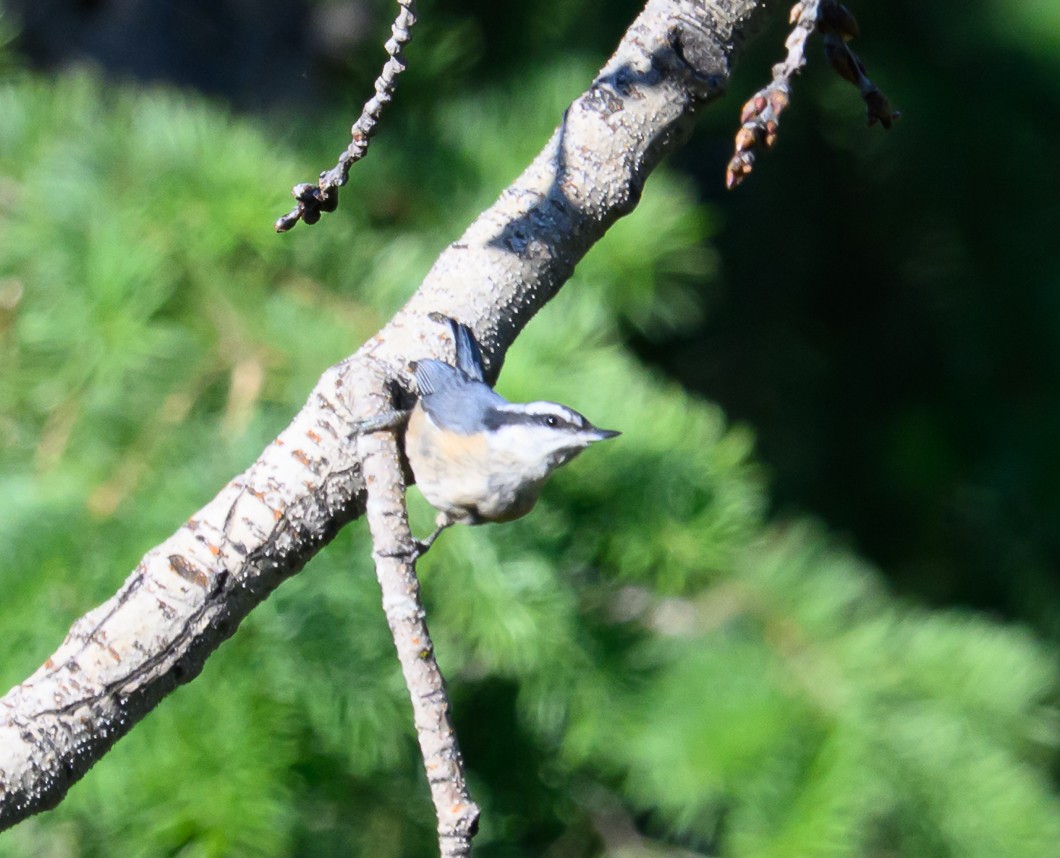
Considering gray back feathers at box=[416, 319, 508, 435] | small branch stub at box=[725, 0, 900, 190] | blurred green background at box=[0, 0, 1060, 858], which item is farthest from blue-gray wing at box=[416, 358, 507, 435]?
blurred green background at box=[0, 0, 1060, 858]

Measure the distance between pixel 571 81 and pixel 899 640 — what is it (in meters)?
0.69

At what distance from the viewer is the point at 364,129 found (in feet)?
1.74

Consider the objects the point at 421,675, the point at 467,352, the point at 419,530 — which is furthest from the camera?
the point at 419,530

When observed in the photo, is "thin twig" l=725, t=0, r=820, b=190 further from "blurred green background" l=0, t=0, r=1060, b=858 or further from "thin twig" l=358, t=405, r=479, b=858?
"blurred green background" l=0, t=0, r=1060, b=858

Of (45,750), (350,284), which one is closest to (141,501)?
(350,284)

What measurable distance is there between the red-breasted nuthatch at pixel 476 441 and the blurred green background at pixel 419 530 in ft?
0.83

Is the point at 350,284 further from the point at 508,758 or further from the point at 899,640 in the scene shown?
the point at 899,640

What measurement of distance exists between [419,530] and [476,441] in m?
0.29

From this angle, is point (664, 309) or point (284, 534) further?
point (664, 309)

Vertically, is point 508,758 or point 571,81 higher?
point 571,81

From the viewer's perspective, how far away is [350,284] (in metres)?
1.06

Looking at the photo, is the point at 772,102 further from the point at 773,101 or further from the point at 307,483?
the point at 307,483

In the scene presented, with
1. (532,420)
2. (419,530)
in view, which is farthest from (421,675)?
(419,530)

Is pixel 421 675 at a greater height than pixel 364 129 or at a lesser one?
lesser
